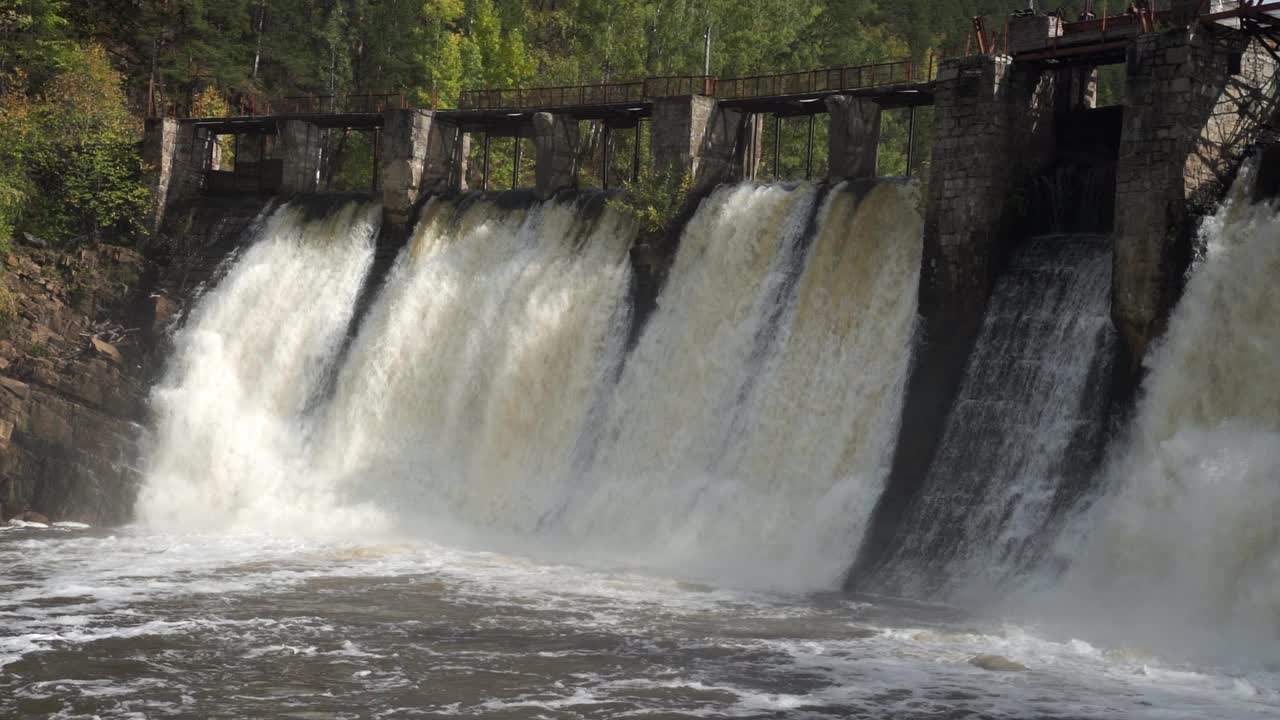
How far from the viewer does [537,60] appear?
6900 cm

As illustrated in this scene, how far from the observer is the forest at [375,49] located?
184 ft

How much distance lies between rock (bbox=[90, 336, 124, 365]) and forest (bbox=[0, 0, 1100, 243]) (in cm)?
1339

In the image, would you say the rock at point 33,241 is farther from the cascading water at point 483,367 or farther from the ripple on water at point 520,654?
the ripple on water at point 520,654

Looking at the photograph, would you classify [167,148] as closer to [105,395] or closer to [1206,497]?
[105,395]

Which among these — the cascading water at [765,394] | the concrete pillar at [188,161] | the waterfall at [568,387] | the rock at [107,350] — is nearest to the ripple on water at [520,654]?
the cascading water at [765,394]

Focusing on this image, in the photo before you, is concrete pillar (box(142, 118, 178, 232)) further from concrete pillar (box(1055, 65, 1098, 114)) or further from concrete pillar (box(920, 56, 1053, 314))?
concrete pillar (box(1055, 65, 1098, 114))

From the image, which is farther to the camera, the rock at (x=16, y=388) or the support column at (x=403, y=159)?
the support column at (x=403, y=159)

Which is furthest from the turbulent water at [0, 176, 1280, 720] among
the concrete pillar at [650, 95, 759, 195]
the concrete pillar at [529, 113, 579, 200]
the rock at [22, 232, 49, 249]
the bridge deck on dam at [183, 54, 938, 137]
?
the rock at [22, 232, 49, 249]

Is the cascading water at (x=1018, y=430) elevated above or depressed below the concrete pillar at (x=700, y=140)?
below

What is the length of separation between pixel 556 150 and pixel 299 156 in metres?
9.14

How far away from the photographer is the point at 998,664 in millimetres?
20047

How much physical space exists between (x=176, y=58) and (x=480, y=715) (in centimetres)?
5196

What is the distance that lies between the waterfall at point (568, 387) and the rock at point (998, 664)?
6586mm

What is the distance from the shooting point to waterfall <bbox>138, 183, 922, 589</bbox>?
29.3m
